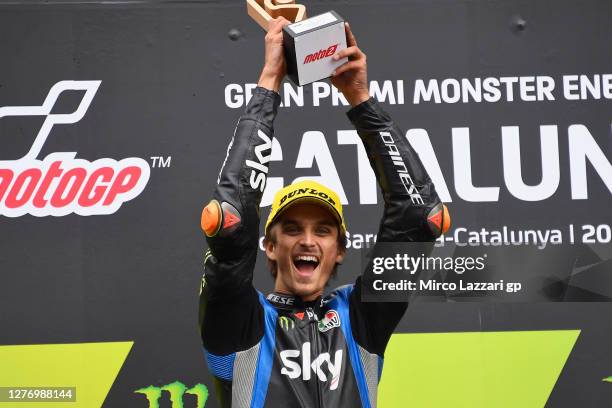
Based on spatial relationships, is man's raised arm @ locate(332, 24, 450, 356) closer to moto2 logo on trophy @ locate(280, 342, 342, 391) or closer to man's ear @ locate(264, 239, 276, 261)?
moto2 logo on trophy @ locate(280, 342, 342, 391)

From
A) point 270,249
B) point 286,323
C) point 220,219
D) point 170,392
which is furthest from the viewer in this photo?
point 170,392

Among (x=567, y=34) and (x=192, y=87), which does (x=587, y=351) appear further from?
(x=192, y=87)

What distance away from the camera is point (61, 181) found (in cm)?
284

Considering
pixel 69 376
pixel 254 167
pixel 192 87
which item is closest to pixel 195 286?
pixel 69 376

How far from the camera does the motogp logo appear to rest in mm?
2842

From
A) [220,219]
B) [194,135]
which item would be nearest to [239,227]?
[220,219]

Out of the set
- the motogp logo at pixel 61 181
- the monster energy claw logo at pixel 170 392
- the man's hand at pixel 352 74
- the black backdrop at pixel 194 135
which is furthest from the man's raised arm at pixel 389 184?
the motogp logo at pixel 61 181

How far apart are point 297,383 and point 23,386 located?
4.46ft

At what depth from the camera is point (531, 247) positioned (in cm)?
285

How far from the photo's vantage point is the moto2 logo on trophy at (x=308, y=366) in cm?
185

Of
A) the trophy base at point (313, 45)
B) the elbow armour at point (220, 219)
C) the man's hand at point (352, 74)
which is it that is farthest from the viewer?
the man's hand at point (352, 74)

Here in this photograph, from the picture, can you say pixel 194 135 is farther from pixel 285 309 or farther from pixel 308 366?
pixel 308 366

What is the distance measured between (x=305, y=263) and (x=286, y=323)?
16cm

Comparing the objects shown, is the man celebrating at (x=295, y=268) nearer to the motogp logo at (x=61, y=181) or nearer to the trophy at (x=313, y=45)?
the trophy at (x=313, y=45)
